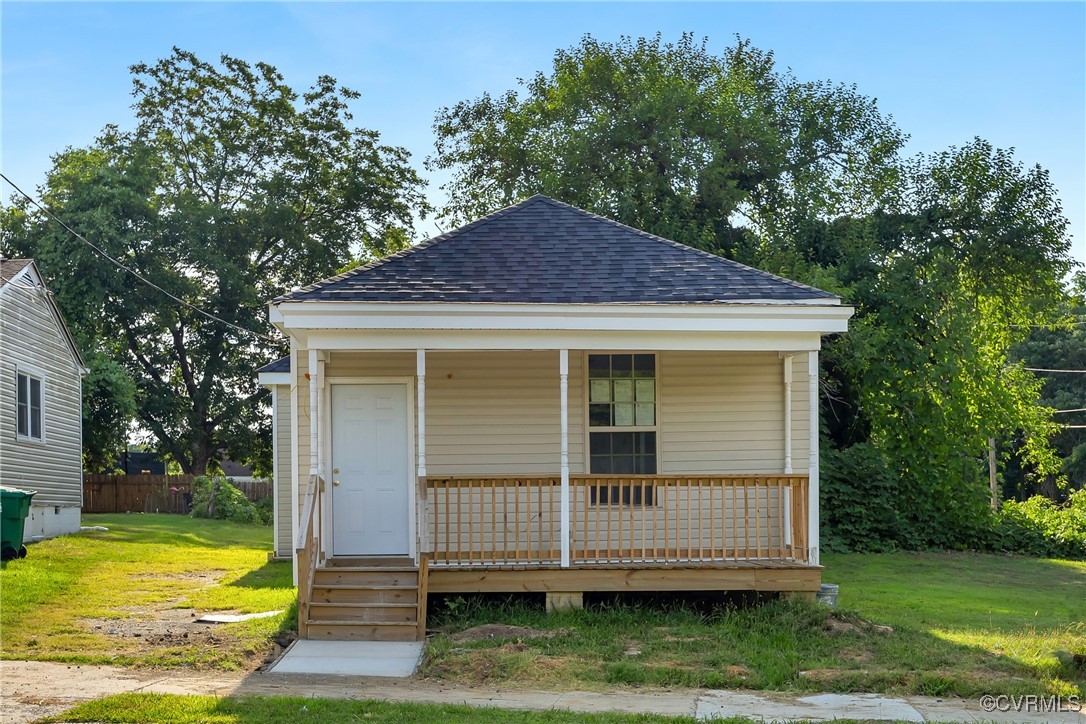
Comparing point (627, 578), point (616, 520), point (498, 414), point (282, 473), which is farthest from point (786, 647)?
point (282, 473)

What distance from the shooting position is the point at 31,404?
22078 mm

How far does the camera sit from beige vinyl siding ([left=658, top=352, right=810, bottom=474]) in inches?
545

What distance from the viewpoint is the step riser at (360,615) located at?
11.3 meters

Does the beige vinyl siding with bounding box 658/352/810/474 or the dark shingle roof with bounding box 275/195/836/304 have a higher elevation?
the dark shingle roof with bounding box 275/195/836/304

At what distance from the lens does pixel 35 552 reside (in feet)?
58.4

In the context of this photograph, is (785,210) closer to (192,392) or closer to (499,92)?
(499,92)

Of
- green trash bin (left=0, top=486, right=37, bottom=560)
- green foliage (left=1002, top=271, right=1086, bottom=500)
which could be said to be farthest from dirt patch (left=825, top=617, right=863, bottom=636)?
green foliage (left=1002, top=271, right=1086, bottom=500)

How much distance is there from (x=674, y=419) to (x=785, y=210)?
13.7 metres

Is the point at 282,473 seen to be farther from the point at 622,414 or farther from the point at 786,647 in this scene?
the point at 786,647

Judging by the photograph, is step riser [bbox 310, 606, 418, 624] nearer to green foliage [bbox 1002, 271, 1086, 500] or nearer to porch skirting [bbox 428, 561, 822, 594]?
porch skirting [bbox 428, 561, 822, 594]

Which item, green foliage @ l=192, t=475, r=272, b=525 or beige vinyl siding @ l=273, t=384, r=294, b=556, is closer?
beige vinyl siding @ l=273, t=384, r=294, b=556

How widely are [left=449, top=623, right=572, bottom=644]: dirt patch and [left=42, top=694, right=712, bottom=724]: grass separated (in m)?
2.58

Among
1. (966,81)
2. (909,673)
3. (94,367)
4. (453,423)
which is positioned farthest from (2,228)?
(909,673)

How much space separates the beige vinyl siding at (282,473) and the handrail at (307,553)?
652 cm
